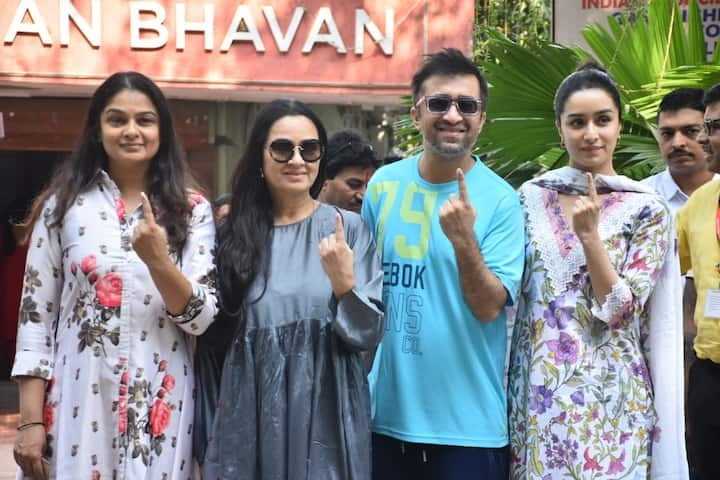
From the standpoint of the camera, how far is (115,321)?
3.34 m

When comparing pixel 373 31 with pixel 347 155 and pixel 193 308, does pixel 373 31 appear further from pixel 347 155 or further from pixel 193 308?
pixel 193 308

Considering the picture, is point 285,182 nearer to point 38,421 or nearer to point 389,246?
point 389,246

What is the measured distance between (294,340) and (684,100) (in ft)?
8.35

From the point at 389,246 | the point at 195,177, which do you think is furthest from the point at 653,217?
the point at 195,177

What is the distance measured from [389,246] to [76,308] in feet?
3.39

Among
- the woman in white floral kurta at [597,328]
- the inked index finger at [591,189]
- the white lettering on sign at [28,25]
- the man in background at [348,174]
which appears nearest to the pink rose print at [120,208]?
the woman in white floral kurta at [597,328]

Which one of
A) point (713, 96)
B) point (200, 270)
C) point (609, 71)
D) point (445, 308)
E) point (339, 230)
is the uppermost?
point (609, 71)

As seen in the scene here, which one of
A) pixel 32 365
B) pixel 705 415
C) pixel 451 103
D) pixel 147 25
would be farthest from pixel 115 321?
pixel 147 25

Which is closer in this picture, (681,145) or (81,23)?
(681,145)

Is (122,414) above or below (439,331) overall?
below

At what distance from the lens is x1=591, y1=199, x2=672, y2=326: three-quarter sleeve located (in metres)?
3.39

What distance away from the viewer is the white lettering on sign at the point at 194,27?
8562 mm

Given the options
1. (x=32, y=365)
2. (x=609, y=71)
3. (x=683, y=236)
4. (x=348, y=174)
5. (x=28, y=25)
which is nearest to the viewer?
(x=32, y=365)

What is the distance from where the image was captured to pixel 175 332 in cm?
342
